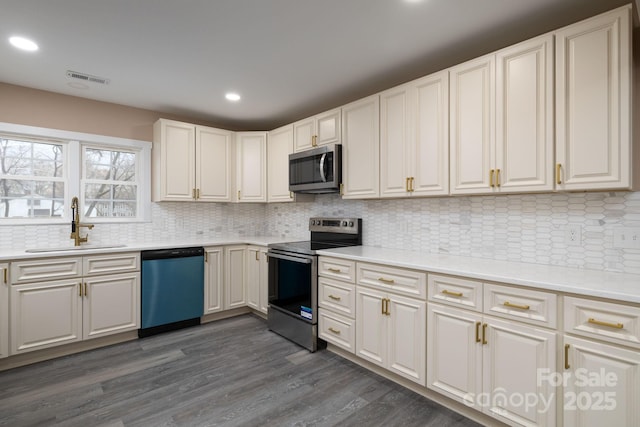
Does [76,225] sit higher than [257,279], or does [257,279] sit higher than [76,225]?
[76,225]

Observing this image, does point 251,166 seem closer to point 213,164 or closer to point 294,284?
point 213,164

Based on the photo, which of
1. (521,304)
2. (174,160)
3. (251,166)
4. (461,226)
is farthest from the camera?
(251,166)

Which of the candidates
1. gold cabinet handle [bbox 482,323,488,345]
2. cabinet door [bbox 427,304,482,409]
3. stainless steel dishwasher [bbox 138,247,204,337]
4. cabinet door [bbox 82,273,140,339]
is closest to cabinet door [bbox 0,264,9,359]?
cabinet door [bbox 82,273,140,339]

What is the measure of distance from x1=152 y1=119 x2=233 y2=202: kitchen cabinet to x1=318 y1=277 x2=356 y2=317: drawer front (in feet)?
6.20

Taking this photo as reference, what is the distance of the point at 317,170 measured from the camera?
3.19 meters

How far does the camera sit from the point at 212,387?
7.55 feet

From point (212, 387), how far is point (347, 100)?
2.89 metres

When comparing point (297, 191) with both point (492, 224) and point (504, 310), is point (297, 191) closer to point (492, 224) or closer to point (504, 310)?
point (492, 224)

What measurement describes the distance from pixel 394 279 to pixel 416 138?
3.53ft

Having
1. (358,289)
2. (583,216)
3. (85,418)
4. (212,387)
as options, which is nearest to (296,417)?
(212,387)

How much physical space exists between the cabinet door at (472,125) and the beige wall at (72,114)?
327 centimetres

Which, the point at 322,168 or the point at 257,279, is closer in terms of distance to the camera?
the point at 322,168

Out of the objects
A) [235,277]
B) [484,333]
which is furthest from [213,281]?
[484,333]

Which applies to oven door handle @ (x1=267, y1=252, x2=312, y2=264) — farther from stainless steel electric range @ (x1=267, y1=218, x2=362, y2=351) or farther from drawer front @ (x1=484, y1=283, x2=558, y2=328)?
drawer front @ (x1=484, y1=283, x2=558, y2=328)
